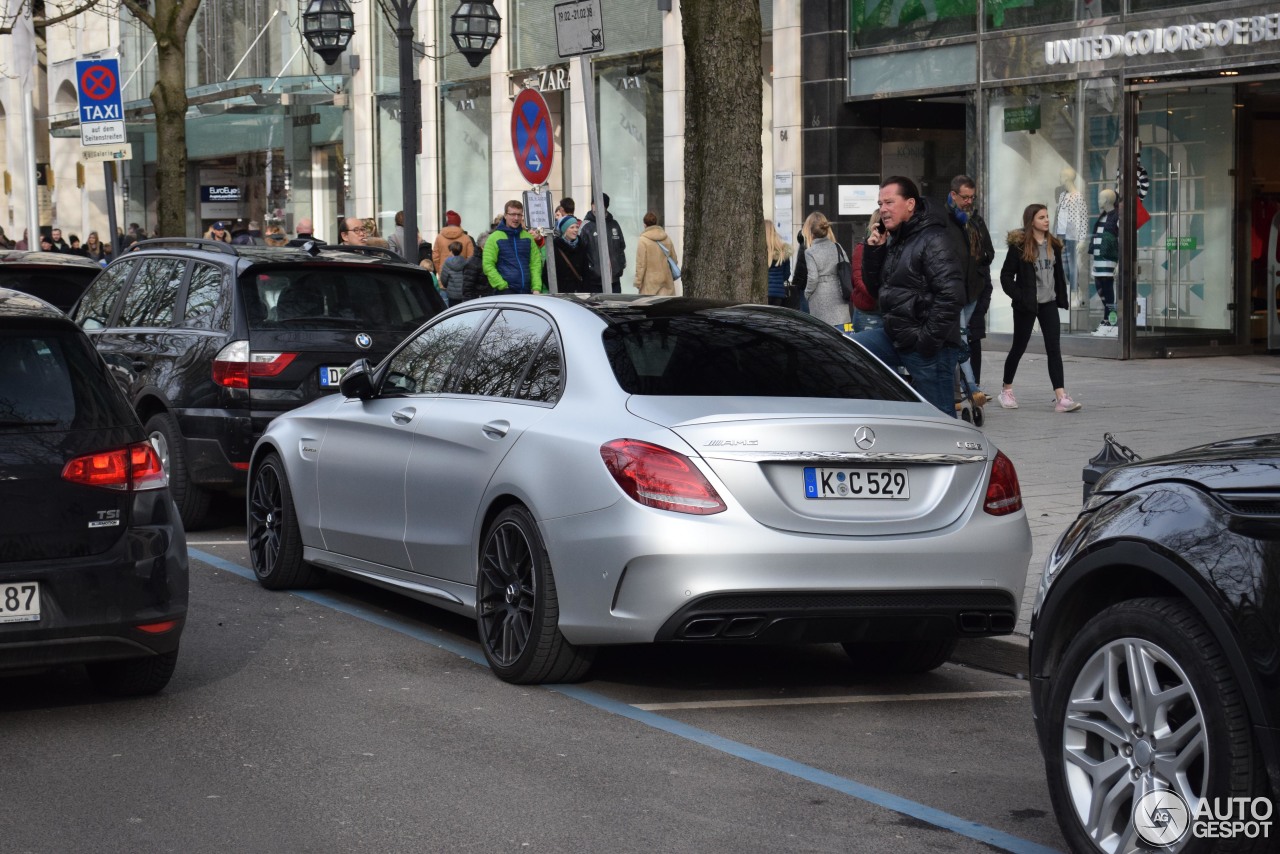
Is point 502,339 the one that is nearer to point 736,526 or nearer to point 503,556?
point 503,556

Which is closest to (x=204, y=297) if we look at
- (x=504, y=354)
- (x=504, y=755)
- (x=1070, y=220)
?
(x=504, y=354)

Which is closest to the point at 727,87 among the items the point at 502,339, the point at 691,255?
the point at 691,255

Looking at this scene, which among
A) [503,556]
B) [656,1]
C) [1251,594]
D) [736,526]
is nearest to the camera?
[1251,594]

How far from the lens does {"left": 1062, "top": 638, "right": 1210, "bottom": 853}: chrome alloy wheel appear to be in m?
4.19

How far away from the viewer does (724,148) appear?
11602mm

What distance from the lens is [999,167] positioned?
2361 centimetres

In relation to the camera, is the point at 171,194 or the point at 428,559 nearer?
the point at 428,559

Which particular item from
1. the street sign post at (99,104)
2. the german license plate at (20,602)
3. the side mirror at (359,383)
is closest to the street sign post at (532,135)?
the side mirror at (359,383)

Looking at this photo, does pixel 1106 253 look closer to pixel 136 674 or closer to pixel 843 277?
pixel 843 277

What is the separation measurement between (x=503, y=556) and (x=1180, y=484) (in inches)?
126

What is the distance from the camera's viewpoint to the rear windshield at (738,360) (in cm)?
684

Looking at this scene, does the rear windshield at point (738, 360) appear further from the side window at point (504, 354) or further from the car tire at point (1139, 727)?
the car tire at point (1139, 727)

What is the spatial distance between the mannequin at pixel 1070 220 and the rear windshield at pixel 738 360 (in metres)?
15.5

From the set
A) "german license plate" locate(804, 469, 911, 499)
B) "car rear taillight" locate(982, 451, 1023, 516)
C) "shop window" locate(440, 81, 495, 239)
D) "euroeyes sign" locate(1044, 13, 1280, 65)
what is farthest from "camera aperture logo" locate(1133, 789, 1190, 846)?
"shop window" locate(440, 81, 495, 239)
